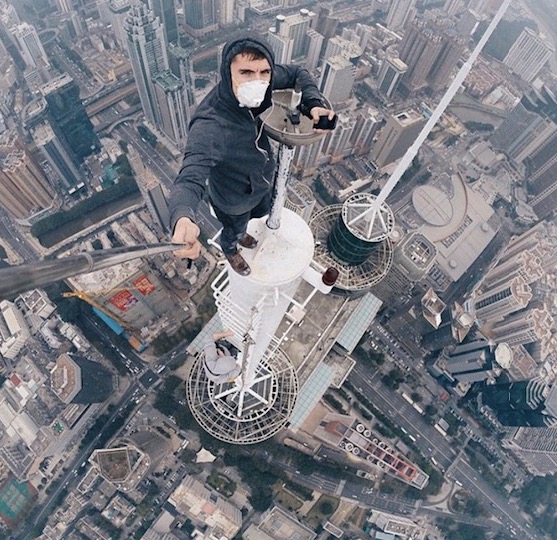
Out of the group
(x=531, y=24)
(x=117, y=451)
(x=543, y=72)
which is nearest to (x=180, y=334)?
(x=117, y=451)

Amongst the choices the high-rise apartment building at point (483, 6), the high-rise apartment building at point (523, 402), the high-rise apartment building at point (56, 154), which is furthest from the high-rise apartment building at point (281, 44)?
the high-rise apartment building at point (523, 402)

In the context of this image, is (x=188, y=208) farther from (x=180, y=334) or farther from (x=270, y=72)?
(x=180, y=334)

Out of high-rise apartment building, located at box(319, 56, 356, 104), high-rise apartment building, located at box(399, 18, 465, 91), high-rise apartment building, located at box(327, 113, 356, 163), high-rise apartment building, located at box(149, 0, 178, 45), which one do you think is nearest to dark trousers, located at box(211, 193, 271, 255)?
high-rise apartment building, located at box(327, 113, 356, 163)

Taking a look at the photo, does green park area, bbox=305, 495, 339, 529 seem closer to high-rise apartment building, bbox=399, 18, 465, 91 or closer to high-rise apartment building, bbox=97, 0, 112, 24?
high-rise apartment building, bbox=399, 18, 465, 91

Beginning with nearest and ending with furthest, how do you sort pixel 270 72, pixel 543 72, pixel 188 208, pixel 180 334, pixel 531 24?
pixel 188 208, pixel 270 72, pixel 180 334, pixel 543 72, pixel 531 24

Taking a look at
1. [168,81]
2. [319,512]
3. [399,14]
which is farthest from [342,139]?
[319,512]

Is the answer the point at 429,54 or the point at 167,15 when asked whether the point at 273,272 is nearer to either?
the point at 167,15
